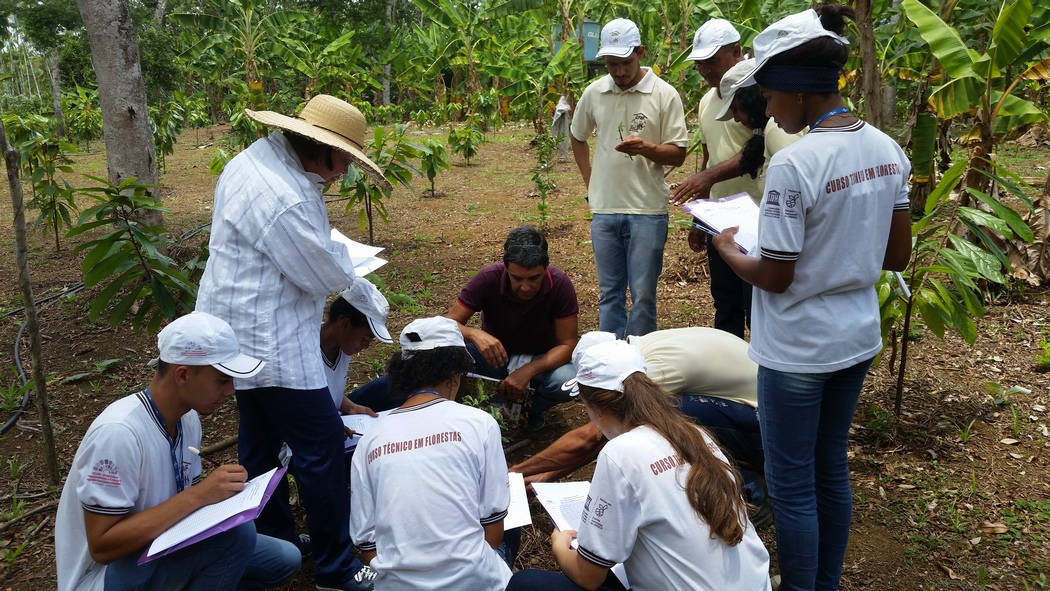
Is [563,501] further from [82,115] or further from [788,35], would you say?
[82,115]

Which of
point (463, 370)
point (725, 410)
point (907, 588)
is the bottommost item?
point (907, 588)

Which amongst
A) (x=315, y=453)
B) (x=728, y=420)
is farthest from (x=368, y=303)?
(x=728, y=420)

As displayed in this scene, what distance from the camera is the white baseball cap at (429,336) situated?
7.43ft

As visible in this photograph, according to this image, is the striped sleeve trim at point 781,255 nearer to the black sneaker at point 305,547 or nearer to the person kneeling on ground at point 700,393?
the person kneeling on ground at point 700,393

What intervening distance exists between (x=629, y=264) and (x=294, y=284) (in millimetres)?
2080

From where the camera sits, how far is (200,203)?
386 inches

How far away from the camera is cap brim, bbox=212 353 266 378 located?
6.85 feet

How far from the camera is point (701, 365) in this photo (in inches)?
114

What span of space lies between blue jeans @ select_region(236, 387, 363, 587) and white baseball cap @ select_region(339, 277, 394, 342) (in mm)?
330

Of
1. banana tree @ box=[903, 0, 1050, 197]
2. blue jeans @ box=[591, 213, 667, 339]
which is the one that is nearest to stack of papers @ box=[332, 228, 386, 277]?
blue jeans @ box=[591, 213, 667, 339]

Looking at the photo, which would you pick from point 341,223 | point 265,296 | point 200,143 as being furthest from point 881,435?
point 200,143

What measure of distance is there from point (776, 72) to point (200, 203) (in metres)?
9.20

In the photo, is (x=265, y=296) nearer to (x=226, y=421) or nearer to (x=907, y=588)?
(x=226, y=421)

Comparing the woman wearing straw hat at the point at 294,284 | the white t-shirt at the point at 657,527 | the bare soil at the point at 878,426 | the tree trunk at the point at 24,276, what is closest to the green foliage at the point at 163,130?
A: the bare soil at the point at 878,426
